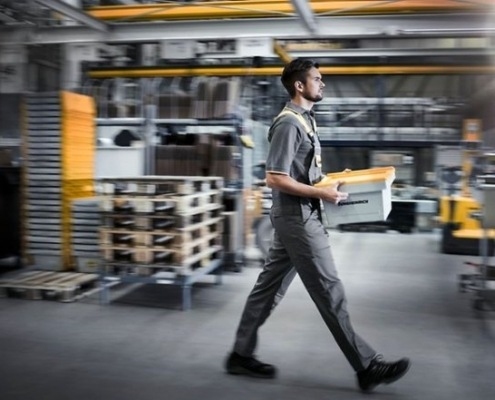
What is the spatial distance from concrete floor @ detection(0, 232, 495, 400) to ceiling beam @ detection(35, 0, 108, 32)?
2.99m

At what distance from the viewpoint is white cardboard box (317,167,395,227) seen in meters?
3.20

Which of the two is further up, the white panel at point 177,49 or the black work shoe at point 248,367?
the white panel at point 177,49

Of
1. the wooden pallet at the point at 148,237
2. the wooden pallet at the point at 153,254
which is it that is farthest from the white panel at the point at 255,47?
the wooden pallet at the point at 153,254

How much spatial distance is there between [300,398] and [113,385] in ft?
3.76

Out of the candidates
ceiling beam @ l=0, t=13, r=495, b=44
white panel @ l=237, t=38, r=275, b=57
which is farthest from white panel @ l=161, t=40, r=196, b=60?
white panel @ l=237, t=38, r=275, b=57

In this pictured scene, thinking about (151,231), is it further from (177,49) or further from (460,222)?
(460,222)

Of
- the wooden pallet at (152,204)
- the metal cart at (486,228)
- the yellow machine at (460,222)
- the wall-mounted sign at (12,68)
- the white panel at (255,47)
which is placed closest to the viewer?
the wooden pallet at (152,204)

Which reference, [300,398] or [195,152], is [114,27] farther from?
[300,398]

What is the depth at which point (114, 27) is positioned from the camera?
6.56 metres

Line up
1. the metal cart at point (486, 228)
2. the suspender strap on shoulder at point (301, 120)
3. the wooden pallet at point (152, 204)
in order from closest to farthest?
the suspender strap on shoulder at point (301, 120)
the wooden pallet at point (152, 204)
the metal cart at point (486, 228)

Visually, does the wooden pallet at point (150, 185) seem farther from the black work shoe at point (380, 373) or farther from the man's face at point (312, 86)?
the black work shoe at point (380, 373)

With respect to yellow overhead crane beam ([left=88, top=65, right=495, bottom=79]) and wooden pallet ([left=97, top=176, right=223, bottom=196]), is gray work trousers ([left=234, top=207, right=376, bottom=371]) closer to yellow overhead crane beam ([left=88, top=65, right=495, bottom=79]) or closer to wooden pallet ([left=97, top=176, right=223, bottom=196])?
wooden pallet ([left=97, top=176, right=223, bottom=196])

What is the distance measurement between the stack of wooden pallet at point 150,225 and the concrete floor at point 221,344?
0.44 m

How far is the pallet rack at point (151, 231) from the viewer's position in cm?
518
